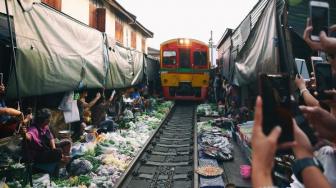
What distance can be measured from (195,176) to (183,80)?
12037mm

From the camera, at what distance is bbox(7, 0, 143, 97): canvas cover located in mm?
5027

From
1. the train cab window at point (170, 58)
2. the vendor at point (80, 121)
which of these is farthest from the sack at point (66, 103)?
the train cab window at point (170, 58)

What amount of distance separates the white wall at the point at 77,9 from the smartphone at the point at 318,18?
9.15m

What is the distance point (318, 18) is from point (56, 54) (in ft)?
17.0

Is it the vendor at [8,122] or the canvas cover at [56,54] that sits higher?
the canvas cover at [56,54]

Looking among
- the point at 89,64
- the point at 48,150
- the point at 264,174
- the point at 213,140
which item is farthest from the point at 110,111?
the point at 264,174

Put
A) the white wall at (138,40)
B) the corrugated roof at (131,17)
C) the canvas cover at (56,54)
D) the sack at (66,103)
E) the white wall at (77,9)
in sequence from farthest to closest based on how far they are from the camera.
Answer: the white wall at (138,40)
the corrugated roof at (131,17)
the white wall at (77,9)
the sack at (66,103)
the canvas cover at (56,54)

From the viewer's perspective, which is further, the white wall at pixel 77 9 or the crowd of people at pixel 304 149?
the white wall at pixel 77 9

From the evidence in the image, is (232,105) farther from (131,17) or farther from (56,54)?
(131,17)

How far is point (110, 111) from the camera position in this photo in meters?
11.7

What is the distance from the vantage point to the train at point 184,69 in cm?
1781

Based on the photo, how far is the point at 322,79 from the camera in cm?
256

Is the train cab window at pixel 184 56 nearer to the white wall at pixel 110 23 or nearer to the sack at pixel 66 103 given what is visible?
the white wall at pixel 110 23

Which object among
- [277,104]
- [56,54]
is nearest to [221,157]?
[56,54]
